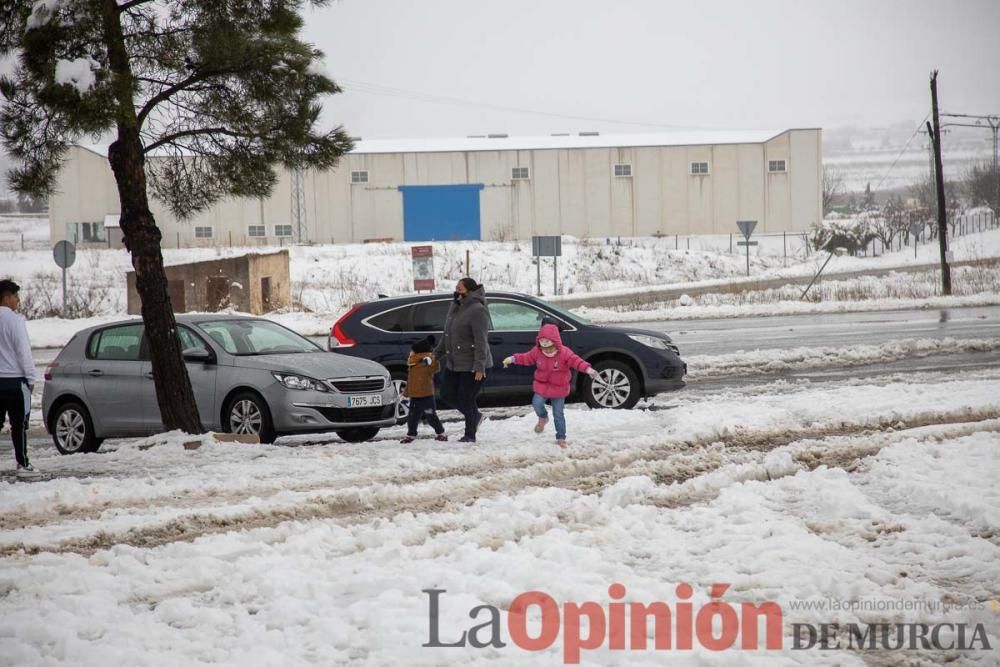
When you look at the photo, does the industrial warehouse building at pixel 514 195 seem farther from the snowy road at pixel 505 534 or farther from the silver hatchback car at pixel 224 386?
the snowy road at pixel 505 534

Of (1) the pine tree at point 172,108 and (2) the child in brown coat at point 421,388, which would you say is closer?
(1) the pine tree at point 172,108

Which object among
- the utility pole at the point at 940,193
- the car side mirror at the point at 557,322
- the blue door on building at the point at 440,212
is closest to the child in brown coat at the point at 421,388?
the car side mirror at the point at 557,322

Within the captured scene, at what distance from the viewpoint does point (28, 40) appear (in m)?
10.6

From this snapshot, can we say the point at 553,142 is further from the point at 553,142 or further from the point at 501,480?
the point at 501,480

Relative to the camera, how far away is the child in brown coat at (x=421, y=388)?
1198cm

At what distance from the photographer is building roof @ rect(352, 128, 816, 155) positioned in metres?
68.8

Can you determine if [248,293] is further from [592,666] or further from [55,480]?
[592,666]

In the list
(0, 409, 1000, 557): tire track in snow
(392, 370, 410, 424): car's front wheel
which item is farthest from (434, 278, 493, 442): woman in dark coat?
(392, 370, 410, 424): car's front wheel

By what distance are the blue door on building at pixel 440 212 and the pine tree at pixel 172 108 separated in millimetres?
54781

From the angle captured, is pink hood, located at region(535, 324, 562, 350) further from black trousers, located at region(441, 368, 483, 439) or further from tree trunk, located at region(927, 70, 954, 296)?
tree trunk, located at region(927, 70, 954, 296)

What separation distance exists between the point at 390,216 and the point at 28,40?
190ft

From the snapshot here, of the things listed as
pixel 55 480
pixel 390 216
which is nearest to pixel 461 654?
pixel 55 480

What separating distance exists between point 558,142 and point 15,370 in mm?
62165

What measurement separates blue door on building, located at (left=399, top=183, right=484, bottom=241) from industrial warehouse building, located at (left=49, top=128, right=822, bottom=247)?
0.06 m
